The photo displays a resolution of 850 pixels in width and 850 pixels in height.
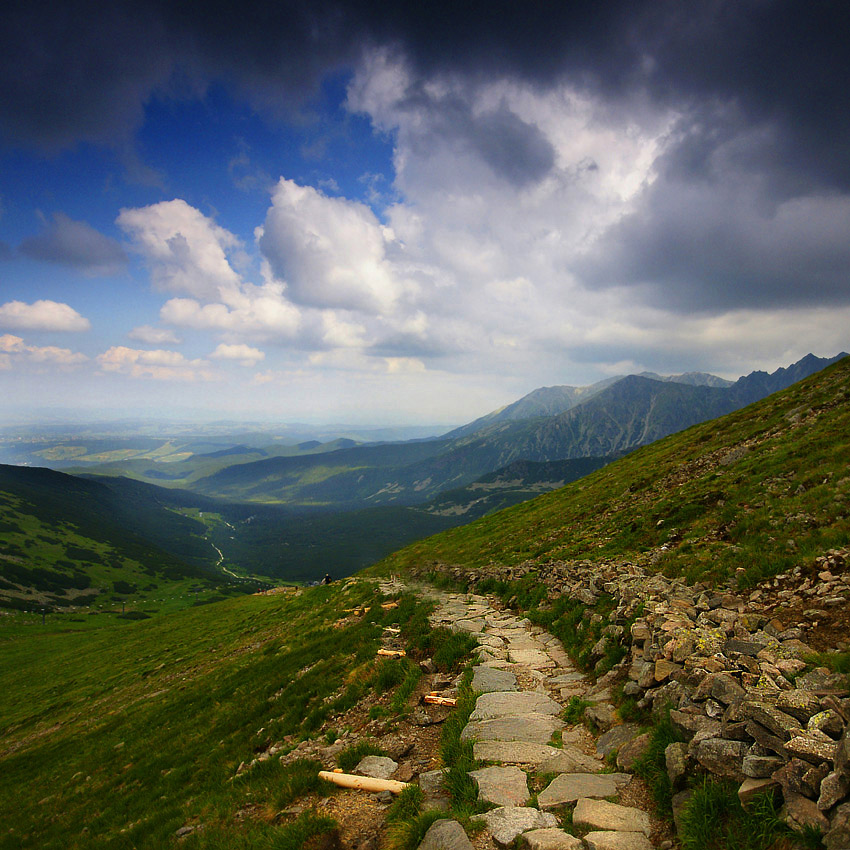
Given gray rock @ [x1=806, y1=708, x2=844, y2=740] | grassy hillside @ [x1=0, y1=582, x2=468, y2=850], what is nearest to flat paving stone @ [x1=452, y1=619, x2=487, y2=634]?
grassy hillside @ [x1=0, y1=582, x2=468, y2=850]

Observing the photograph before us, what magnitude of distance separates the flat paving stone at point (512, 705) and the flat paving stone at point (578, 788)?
310 cm

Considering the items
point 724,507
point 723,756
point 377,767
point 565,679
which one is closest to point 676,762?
point 723,756

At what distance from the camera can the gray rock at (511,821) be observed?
661 cm

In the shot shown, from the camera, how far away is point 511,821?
689cm

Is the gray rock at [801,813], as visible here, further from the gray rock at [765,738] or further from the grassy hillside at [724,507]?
the grassy hillside at [724,507]

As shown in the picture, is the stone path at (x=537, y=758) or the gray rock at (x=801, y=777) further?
the stone path at (x=537, y=758)

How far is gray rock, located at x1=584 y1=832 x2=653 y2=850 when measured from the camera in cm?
605

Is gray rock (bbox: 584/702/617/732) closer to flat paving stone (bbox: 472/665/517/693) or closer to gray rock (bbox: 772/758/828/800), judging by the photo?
flat paving stone (bbox: 472/665/517/693)

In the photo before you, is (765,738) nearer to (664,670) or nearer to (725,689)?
(725,689)

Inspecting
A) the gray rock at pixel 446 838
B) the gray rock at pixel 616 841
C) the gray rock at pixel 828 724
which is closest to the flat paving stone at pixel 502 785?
the gray rock at pixel 446 838

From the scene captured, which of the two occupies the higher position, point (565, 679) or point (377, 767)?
point (565, 679)

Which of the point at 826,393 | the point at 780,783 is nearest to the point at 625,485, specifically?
the point at 826,393

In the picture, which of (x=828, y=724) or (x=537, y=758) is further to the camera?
(x=537, y=758)

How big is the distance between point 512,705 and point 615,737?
3155 millimetres
